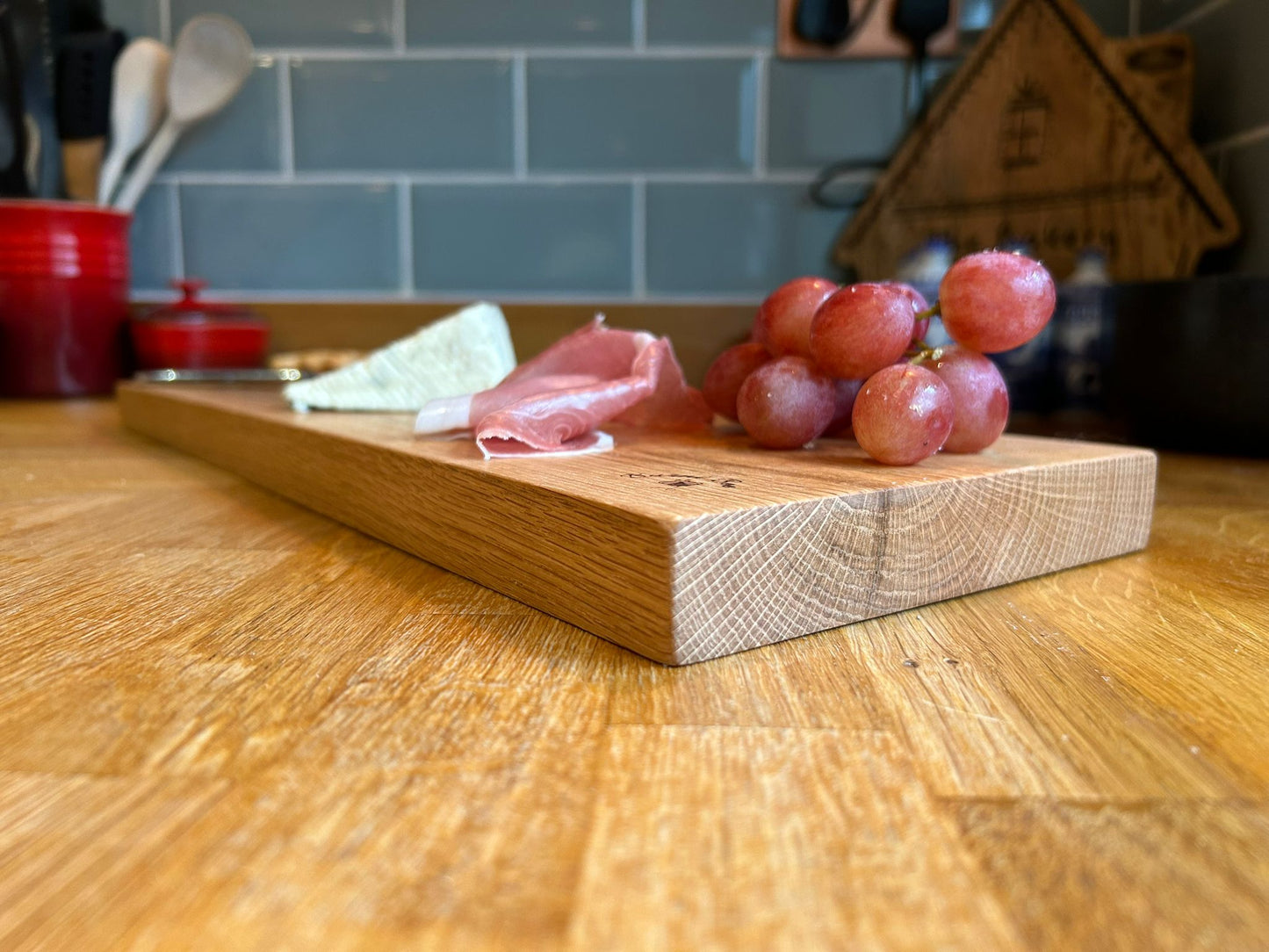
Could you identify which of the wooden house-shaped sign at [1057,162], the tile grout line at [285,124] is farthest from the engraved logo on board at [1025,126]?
the tile grout line at [285,124]

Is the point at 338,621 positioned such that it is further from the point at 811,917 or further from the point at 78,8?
the point at 78,8

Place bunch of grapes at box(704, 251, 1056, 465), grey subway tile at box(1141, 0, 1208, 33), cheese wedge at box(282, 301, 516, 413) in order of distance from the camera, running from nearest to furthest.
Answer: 1. bunch of grapes at box(704, 251, 1056, 465)
2. cheese wedge at box(282, 301, 516, 413)
3. grey subway tile at box(1141, 0, 1208, 33)

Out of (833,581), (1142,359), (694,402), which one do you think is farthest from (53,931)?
(1142,359)

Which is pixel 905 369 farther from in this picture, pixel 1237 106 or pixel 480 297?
pixel 480 297

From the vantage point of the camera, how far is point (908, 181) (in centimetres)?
124

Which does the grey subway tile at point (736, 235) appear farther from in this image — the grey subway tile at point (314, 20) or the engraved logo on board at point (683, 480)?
the engraved logo on board at point (683, 480)

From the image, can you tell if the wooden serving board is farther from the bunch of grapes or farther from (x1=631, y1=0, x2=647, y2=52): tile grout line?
(x1=631, y1=0, x2=647, y2=52): tile grout line

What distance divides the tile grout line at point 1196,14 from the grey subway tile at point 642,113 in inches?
19.7

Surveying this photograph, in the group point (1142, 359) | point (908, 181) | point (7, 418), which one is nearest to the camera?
point (1142, 359)

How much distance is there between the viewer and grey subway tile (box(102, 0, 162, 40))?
1331 mm

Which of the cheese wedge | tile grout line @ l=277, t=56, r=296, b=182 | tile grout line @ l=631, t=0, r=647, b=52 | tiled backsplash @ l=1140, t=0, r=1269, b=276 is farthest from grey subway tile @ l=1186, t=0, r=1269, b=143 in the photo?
tile grout line @ l=277, t=56, r=296, b=182

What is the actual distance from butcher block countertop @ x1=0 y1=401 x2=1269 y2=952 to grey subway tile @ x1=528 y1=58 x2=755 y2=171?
0.99m

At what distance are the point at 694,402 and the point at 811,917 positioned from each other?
17.8 inches

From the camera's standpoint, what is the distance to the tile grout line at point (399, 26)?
1.29m
